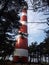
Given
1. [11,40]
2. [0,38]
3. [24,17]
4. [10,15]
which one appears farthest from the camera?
[24,17]

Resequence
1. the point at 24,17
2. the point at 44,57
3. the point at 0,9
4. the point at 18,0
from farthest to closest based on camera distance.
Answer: the point at 44,57 → the point at 24,17 → the point at 0,9 → the point at 18,0

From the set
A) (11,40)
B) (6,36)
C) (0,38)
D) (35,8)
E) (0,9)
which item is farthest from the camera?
(11,40)

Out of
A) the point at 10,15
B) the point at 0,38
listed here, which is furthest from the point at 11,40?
the point at 10,15

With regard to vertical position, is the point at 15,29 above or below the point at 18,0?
below

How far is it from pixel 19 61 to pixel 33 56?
60.8 ft

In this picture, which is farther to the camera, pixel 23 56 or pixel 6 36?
pixel 23 56

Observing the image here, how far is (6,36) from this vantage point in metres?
18.8

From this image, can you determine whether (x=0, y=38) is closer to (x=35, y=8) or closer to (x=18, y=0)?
(x=18, y=0)

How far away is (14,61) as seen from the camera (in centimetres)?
3278

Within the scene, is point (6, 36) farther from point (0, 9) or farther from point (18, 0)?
point (18, 0)

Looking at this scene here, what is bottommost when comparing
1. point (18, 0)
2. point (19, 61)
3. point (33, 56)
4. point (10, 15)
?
point (33, 56)

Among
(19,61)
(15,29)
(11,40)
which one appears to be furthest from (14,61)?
(15,29)

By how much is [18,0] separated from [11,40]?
28.1ft

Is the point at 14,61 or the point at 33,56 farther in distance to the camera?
the point at 33,56
